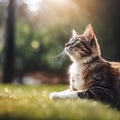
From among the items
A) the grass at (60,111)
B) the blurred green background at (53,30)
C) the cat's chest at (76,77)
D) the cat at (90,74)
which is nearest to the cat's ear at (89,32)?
the cat at (90,74)

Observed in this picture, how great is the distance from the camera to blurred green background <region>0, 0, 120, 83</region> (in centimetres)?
2459

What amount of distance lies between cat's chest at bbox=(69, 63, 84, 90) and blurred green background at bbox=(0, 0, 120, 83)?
13.8 meters

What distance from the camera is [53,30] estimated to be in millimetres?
27953

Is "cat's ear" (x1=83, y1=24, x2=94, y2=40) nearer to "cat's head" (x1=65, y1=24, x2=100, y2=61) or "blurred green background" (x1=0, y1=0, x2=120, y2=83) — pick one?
"cat's head" (x1=65, y1=24, x2=100, y2=61)

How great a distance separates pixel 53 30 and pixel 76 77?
58.5ft

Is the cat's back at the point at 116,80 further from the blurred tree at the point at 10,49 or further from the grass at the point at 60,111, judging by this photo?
the blurred tree at the point at 10,49

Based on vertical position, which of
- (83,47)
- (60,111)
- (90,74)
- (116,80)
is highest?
(83,47)

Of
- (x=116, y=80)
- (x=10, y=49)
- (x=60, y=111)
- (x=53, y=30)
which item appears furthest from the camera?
(x=53, y=30)

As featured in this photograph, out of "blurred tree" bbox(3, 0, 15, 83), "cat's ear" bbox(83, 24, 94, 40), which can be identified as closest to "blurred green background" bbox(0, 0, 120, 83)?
"blurred tree" bbox(3, 0, 15, 83)

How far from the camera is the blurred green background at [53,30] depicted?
2459 cm

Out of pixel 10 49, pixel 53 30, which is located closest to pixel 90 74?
pixel 10 49

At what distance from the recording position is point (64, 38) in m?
27.0

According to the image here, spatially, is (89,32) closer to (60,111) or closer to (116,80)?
(116,80)

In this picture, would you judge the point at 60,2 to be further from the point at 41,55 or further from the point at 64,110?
the point at 64,110
